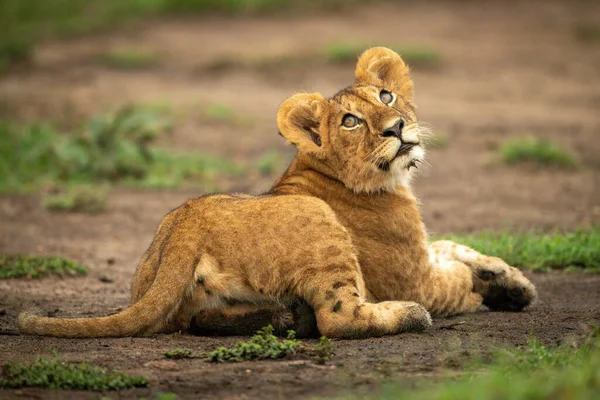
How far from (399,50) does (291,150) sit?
14.5 ft

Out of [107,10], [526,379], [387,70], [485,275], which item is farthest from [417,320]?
[107,10]

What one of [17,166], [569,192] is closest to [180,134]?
[17,166]

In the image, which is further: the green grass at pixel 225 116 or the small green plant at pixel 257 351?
the green grass at pixel 225 116

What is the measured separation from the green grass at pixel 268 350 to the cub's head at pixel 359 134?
1177 mm

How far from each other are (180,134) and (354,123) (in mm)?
8182

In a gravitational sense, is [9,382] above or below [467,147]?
below

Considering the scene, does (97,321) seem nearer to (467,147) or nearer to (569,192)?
(569,192)

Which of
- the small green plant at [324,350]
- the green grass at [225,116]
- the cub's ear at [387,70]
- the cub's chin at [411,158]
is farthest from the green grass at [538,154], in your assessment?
the small green plant at [324,350]

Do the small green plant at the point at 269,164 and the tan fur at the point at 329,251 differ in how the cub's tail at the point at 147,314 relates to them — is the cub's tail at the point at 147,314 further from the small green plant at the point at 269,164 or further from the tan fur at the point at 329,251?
the small green plant at the point at 269,164

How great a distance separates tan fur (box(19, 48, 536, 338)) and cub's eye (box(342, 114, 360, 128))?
0.08ft

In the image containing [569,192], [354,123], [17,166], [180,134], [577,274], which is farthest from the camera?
[180,134]

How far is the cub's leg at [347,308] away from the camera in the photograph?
5.30m

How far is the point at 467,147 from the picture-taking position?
12.8m

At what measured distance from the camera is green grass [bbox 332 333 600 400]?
12.4 ft
